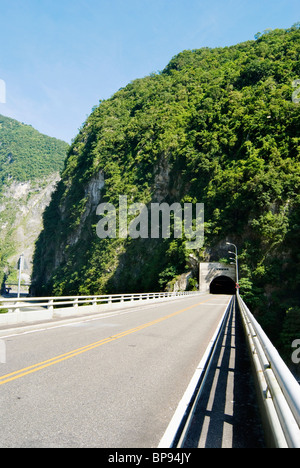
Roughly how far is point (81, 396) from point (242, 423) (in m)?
2.46

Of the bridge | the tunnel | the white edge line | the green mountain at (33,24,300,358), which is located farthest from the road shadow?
the tunnel

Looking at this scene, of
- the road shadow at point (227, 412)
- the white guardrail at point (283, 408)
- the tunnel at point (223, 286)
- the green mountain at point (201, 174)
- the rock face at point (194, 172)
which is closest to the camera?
the white guardrail at point (283, 408)

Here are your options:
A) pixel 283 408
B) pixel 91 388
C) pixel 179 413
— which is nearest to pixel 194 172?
pixel 91 388

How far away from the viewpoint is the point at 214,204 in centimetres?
6278

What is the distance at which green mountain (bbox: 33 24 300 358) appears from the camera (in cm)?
5138

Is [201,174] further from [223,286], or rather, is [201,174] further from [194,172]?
[223,286]

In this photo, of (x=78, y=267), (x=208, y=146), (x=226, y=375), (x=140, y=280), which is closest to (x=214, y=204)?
(x=208, y=146)

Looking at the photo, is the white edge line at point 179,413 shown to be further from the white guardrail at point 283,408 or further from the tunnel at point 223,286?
the tunnel at point 223,286

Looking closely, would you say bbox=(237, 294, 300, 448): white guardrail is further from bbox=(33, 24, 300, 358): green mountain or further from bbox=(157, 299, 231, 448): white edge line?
bbox=(33, 24, 300, 358): green mountain

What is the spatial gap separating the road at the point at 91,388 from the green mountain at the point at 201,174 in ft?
110

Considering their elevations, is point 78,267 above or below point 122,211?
below

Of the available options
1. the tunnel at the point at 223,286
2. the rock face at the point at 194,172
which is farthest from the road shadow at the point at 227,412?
the tunnel at the point at 223,286

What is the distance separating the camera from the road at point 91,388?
378cm
